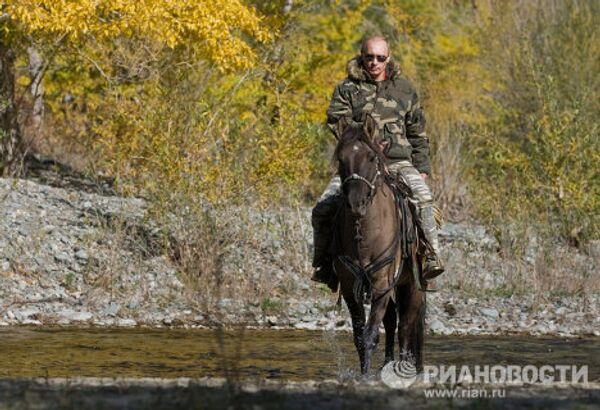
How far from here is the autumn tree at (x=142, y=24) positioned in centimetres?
1975

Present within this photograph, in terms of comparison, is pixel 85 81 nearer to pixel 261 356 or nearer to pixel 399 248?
pixel 261 356

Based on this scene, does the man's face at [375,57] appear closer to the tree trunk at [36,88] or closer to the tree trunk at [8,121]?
the tree trunk at [36,88]

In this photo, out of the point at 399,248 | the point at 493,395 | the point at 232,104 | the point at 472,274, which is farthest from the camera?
the point at 232,104

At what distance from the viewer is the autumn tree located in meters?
19.8

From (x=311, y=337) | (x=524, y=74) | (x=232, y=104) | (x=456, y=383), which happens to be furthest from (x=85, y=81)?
(x=456, y=383)

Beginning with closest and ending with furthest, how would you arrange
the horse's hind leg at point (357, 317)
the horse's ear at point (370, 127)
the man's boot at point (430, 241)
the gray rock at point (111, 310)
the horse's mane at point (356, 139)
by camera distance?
the horse's mane at point (356, 139) < the horse's ear at point (370, 127) < the horse's hind leg at point (357, 317) < the man's boot at point (430, 241) < the gray rock at point (111, 310)

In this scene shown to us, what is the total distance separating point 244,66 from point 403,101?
12.0m

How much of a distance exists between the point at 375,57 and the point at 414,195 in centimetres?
115

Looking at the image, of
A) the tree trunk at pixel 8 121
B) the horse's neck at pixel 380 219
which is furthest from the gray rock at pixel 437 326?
the tree trunk at pixel 8 121

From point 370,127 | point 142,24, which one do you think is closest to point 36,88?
point 142,24

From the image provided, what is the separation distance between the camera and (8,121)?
24531mm

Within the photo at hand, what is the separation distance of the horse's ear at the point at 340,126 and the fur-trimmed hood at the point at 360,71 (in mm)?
497

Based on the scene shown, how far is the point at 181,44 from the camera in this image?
882 inches

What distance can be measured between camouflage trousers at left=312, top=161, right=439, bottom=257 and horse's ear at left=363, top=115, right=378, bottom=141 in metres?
0.54
